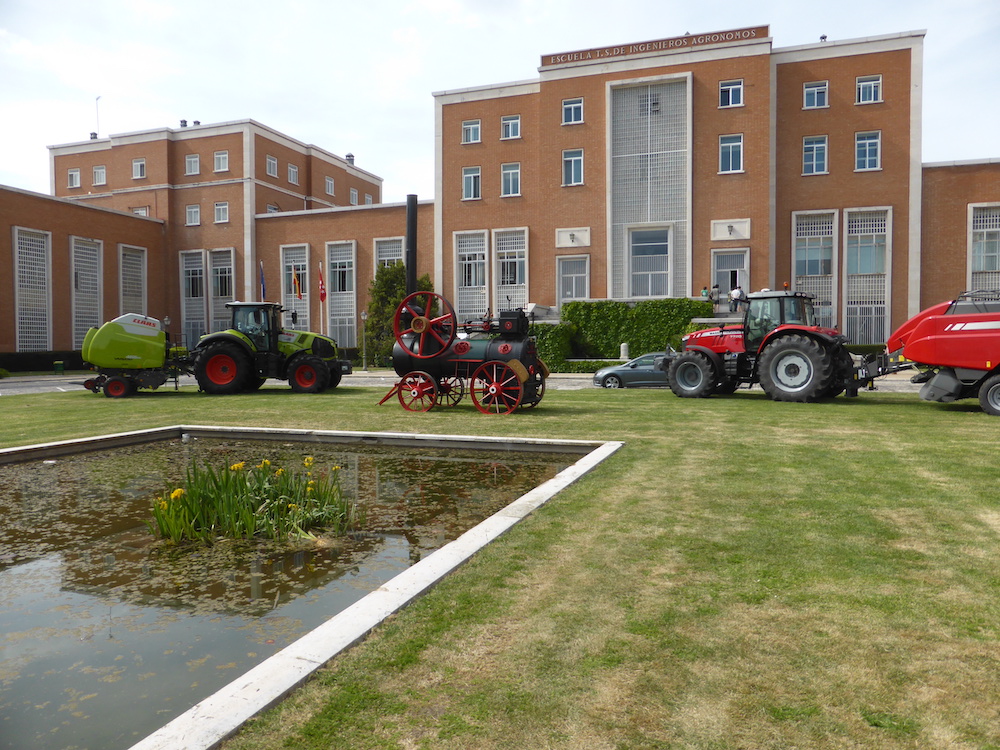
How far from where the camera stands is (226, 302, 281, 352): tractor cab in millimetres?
20078

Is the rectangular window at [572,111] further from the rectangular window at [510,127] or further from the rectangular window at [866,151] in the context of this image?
the rectangular window at [866,151]

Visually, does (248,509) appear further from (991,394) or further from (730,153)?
(730,153)

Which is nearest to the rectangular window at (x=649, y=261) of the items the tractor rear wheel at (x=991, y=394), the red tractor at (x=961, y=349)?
the red tractor at (x=961, y=349)

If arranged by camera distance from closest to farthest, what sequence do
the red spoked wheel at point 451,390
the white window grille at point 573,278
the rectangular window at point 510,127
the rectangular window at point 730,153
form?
the red spoked wheel at point 451,390 < the rectangular window at point 730,153 < the white window grille at point 573,278 < the rectangular window at point 510,127

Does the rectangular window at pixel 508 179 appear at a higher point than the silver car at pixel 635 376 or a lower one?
higher

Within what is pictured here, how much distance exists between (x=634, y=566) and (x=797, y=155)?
3600 cm

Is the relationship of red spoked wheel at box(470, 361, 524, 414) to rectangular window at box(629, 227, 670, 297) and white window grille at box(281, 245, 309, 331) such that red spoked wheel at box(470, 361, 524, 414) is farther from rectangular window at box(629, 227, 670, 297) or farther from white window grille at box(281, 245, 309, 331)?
white window grille at box(281, 245, 309, 331)

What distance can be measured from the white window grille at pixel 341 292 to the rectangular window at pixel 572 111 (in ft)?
49.2

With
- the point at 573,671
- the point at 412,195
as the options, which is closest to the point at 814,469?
the point at 573,671

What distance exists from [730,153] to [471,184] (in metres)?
13.6

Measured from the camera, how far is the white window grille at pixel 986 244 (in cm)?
3384

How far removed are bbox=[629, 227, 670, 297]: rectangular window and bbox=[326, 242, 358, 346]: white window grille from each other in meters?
17.1

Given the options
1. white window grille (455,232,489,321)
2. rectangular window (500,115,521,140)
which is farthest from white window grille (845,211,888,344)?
white window grille (455,232,489,321)

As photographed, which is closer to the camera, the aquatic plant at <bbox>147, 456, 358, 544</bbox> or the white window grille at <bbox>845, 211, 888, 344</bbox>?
the aquatic plant at <bbox>147, 456, 358, 544</bbox>
